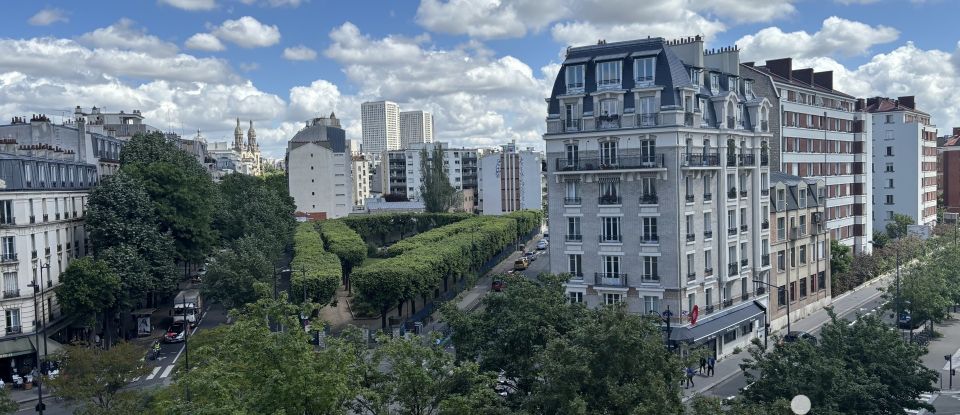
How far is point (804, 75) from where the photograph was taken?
8769 cm

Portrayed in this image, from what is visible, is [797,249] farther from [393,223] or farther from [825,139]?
[393,223]

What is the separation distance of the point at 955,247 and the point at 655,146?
144 feet

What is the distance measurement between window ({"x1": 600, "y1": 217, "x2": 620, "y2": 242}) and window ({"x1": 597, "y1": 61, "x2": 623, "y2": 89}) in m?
9.05

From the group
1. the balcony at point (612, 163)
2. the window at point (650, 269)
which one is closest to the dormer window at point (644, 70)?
the balcony at point (612, 163)

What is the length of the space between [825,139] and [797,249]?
2364 cm

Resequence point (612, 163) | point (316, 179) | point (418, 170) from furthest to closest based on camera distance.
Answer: point (418, 170)
point (316, 179)
point (612, 163)

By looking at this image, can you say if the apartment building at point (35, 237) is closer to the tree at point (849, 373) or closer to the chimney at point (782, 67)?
the tree at point (849, 373)

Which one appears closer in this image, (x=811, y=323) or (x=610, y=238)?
(x=610, y=238)

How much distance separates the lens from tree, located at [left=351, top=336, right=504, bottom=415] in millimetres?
26156

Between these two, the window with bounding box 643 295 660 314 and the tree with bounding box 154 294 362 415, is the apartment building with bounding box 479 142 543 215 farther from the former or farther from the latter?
the tree with bounding box 154 294 362 415

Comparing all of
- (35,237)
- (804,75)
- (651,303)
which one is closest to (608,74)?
(651,303)

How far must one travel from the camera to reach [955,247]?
257 ft

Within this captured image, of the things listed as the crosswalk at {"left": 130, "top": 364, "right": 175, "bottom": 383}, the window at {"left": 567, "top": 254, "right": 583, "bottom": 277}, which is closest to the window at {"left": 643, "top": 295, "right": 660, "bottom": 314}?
the window at {"left": 567, "top": 254, "right": 583, "bottom": 277}

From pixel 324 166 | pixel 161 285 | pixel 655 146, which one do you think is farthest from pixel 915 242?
pixel 324 166
